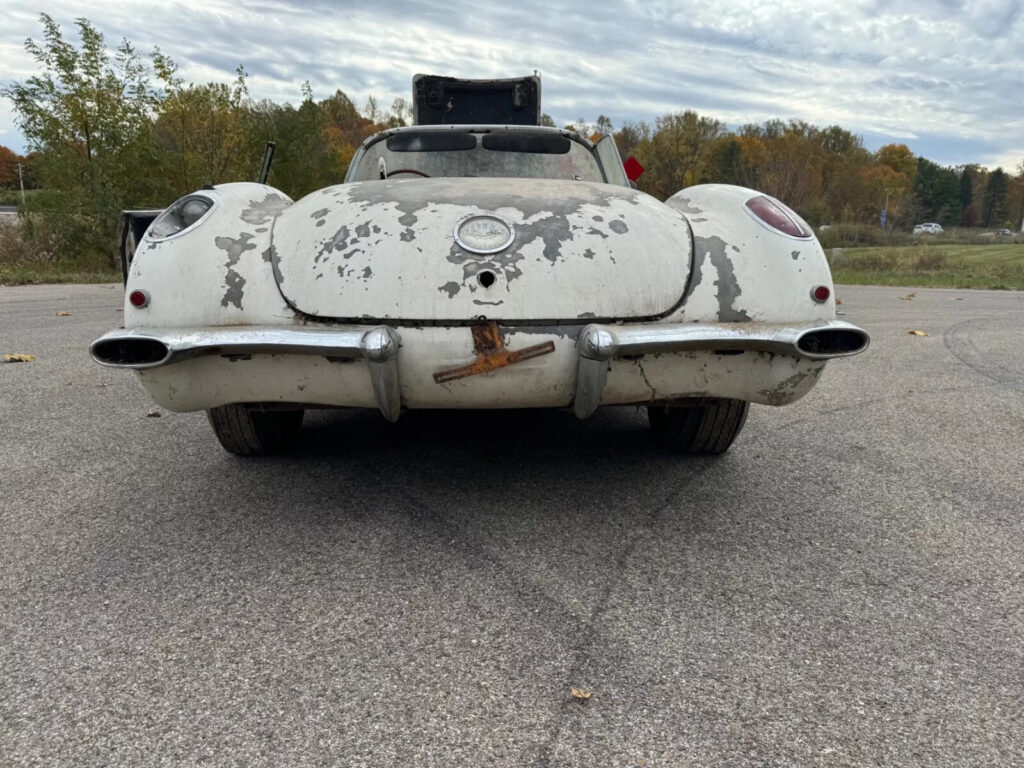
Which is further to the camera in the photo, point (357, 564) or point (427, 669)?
point (357, 564)

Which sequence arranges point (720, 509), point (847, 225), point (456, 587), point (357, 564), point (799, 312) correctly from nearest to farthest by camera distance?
1. point (456, 587)
2. point (357, 564)
3. point (799, 312)
4. point (720, 509)
5. point (847, 225)

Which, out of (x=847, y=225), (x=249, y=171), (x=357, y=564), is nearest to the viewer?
(x=357, y=564)

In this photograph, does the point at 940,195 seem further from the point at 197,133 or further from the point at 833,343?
the point at 833,343

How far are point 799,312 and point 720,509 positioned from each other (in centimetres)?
74

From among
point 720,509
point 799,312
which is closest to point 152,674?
point 720,509

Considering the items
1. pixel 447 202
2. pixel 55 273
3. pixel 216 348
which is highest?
pixel 447 202

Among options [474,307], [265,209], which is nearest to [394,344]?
[474,307]

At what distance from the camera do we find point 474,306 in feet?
7.43

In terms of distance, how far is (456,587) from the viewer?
6.83ft

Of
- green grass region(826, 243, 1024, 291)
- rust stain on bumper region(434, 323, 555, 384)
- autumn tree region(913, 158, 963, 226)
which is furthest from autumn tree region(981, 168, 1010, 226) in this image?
rust stain on bumper region(434, 323, 555, 384)

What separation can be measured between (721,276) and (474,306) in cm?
84

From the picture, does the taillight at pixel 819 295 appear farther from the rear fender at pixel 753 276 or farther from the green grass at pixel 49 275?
the green grass at pixel 49 275

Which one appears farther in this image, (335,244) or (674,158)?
(674,158)

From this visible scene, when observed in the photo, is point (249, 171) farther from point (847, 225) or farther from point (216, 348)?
point (847, 225)
